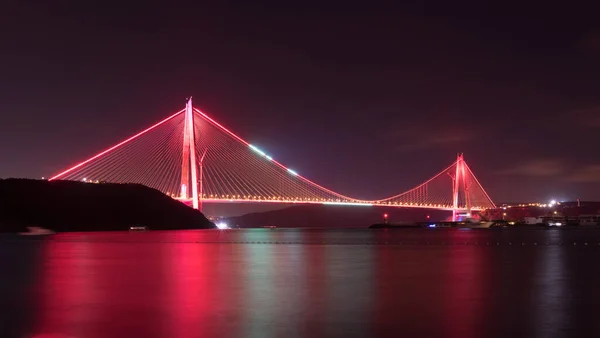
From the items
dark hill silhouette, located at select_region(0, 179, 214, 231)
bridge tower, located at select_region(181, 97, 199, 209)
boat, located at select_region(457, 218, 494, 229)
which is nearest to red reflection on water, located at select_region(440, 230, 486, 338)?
bridge tower, located at select_region(181, 97, 199, 209)

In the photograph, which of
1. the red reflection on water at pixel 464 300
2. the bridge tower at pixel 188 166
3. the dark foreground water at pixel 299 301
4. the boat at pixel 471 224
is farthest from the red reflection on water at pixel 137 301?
the boat at pixel 471 224

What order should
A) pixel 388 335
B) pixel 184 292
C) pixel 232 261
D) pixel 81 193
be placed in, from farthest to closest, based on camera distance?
pixel 81 193
pixel 232 261
pixel 184 292
pixel 388 335

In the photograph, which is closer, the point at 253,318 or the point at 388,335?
the point at 388,335

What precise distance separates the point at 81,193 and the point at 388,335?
103 metres

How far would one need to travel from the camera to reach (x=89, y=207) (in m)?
102

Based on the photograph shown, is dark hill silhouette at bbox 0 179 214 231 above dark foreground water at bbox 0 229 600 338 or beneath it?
above

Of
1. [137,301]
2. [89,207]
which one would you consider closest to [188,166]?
[89,207]

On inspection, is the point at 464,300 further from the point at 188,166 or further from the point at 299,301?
the point at 188,166

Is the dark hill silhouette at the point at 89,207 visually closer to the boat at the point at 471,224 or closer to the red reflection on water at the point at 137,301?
the boat at the point at 471,224

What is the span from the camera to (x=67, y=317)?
35.6ft

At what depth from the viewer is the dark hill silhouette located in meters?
91.8

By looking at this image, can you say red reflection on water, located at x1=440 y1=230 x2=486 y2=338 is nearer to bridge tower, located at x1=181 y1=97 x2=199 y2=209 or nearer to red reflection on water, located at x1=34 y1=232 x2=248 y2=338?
red reflection on water, located at x1=34 y1=232 x2=248 y2=338

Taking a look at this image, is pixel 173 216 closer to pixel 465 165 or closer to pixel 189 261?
pixel 465 165

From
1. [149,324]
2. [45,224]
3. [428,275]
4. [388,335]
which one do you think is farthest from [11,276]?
[45,224]
